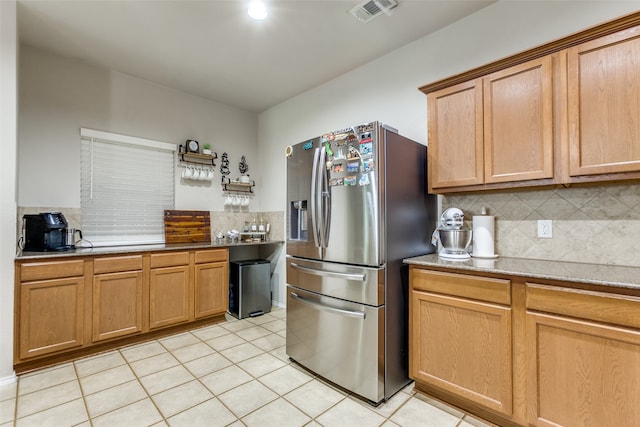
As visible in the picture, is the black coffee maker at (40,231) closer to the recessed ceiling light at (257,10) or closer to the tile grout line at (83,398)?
the tile grout line at (83,398)

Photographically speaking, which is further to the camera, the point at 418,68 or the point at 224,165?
the point at 224,165

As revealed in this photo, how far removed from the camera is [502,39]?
221cm

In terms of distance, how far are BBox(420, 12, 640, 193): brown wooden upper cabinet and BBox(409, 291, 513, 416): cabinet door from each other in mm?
831

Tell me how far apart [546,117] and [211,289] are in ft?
11.0

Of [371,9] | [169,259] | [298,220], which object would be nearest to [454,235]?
[298,220]

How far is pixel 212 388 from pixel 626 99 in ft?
10.0

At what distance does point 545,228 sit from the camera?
1991 mm

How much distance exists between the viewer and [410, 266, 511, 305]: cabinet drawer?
1.67 metres

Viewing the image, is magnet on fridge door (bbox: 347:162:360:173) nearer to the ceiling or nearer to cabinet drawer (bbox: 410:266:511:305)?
cabinet drawer (bbox: 410:266:511:305)

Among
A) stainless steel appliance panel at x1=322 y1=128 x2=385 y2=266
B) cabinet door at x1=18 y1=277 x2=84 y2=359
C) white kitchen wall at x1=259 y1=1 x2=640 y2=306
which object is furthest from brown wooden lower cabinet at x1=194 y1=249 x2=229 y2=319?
stainless steel appliance panel at x1=322 y1=128 x2=385 y2=266

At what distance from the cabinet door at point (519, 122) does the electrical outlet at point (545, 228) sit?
39cm

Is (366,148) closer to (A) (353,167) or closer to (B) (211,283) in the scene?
(A) (353,167)

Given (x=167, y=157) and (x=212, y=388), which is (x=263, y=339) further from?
(x=167, y=157)

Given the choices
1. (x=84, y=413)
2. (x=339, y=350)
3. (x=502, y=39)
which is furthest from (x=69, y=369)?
(x=502, y=39)
